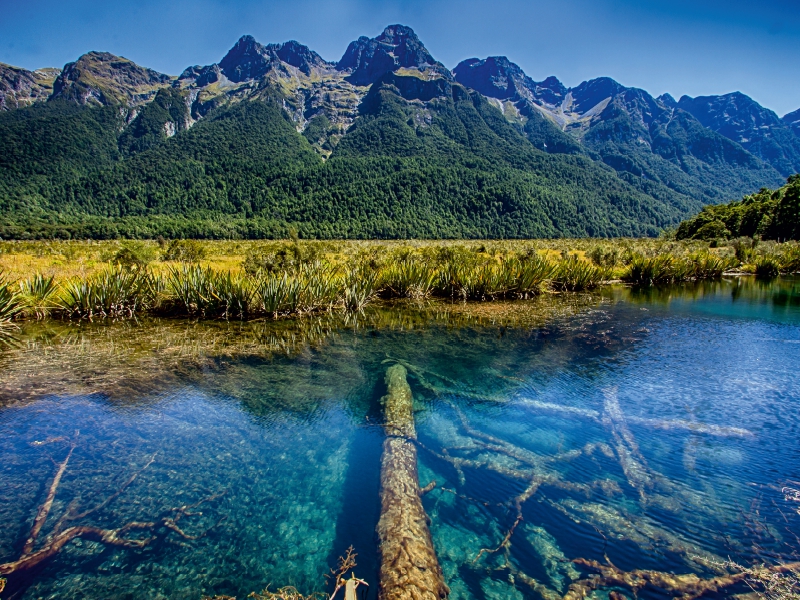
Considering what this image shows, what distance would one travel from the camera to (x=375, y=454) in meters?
5.57

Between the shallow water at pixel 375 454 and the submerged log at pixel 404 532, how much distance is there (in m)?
0.16

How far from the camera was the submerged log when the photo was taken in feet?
10.9

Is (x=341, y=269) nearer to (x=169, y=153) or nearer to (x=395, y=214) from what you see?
(x=395, y=214)

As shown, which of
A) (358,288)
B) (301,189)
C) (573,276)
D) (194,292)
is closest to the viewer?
(194,292)

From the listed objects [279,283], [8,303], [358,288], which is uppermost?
[279,283]

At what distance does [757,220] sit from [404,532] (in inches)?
2341

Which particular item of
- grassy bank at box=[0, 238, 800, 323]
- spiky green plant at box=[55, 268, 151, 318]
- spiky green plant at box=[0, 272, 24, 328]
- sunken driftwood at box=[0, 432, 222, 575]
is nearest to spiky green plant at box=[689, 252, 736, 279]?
grassy bank at box=[0, 238, 800, 323]

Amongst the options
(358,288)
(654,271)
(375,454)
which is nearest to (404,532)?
(375,454)

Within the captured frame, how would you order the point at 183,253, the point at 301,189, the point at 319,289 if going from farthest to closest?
the point at 301,189 < the point at 183,253 < the point at 319,289

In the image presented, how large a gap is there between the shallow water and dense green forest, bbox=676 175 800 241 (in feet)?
145

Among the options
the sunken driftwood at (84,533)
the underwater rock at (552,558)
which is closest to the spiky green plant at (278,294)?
the sunken driftwood at (84,533)

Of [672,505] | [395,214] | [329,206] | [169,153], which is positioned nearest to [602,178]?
[395,214]

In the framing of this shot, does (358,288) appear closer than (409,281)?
Yes

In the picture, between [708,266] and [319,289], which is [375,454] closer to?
[319,289]
